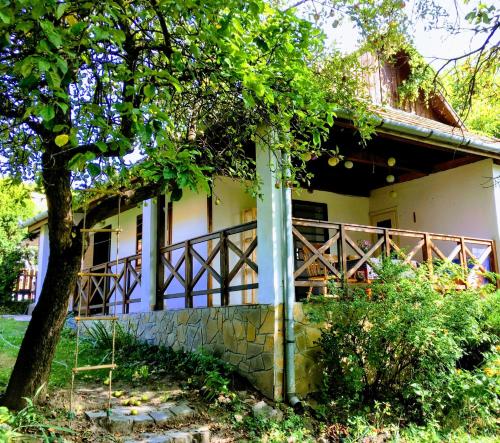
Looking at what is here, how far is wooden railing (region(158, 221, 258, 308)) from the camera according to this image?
6957 millimetres

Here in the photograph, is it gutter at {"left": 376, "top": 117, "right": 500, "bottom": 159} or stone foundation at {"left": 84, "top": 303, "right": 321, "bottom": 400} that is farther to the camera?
gutter at {"left": 376, "top": 117, "right": 500, "bottom": 159}

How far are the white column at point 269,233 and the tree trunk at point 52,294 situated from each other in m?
2.35

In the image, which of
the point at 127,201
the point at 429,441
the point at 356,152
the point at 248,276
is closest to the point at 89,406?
the point at 127,201

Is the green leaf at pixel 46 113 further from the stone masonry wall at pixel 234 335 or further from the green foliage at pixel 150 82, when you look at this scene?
the stone masonry wall at pixel 234 335

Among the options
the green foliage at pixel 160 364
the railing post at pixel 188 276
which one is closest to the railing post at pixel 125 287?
the green foliage at pixel 160 364

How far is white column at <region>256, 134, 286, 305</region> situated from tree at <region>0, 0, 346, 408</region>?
0.35m

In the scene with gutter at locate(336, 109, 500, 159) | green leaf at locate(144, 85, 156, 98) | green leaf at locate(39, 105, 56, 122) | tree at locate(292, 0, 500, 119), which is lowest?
green leaf at locate(39, 105, 56, 122)

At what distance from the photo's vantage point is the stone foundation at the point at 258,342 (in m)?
5.98

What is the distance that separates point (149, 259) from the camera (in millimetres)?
8773

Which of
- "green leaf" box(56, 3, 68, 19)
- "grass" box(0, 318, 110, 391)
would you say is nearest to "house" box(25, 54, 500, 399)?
"grass" box(0, 318, 110, 391)

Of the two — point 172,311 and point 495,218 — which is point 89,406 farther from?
point 495,218

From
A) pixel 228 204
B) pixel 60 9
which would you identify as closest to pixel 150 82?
pixel 60 9

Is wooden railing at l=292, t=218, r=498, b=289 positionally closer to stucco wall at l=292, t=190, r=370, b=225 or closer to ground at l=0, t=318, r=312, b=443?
stucco wall at l=292, t=190, r=370, b=225

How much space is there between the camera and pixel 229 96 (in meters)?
5.71
